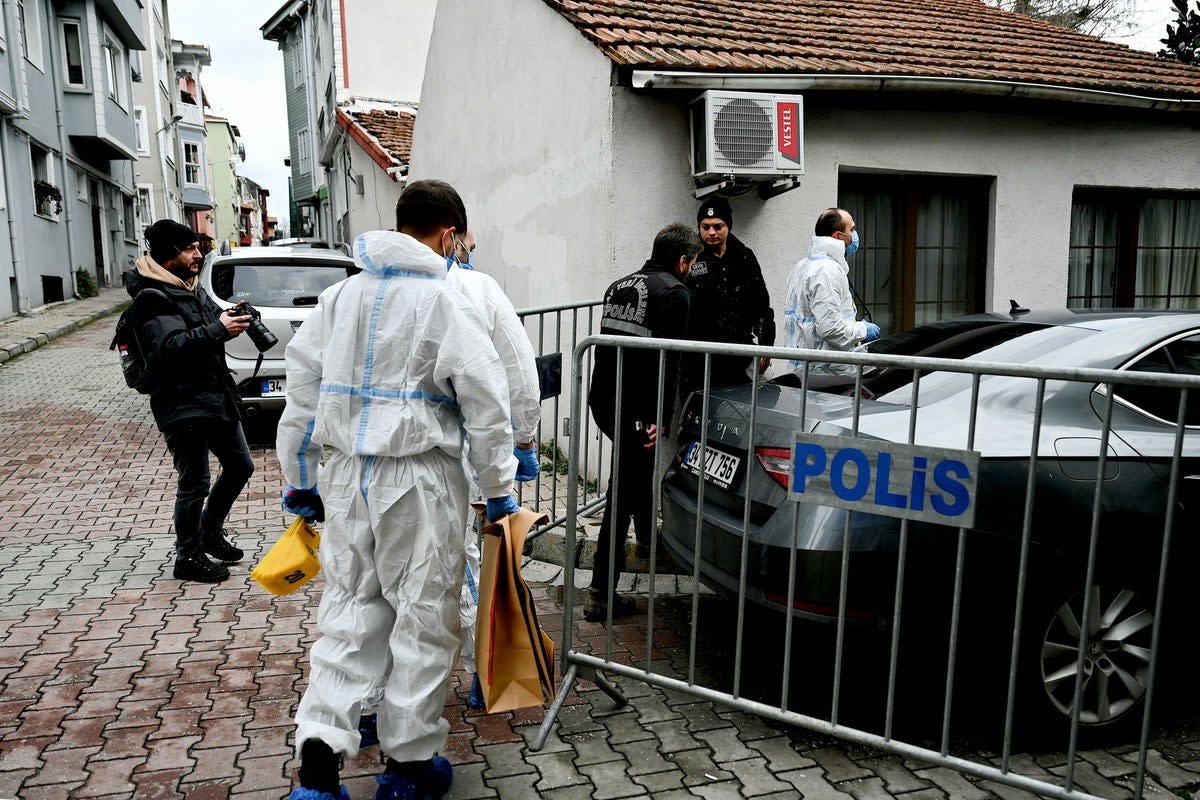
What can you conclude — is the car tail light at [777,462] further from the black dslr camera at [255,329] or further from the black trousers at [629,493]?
the black dslr camera at [255,329]

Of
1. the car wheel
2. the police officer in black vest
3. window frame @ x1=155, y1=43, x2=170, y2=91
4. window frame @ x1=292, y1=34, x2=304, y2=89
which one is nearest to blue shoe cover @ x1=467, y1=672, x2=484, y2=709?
the police officer in black vest

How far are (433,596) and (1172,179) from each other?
8.51 m

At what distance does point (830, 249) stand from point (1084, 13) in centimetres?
1882

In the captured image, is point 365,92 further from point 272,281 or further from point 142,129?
point 142,129

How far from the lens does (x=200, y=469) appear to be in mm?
4996

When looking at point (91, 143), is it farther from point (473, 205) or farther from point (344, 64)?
point (473, 205)

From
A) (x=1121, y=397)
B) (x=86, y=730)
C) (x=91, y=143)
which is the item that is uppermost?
(x=91, y=143)

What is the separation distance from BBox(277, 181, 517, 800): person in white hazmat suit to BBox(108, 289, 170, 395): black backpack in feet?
7.41

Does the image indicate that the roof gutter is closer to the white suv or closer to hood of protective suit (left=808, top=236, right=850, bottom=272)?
hood of protective suit (left=808, top=236, right=850, bottom=272)

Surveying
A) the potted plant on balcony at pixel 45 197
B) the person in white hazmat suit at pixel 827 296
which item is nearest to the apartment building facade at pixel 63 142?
the potted plant on balcony at pixel 45 197

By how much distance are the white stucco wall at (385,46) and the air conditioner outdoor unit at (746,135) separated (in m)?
14.6

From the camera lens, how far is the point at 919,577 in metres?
3.10

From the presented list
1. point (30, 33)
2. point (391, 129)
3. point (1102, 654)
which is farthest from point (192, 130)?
point (1102, 654)

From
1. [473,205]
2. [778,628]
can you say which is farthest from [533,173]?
[778,628]
